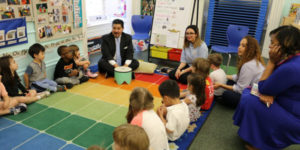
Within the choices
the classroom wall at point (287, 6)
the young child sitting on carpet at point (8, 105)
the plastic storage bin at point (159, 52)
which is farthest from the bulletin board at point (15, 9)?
the classroom wall at point (287, 6)

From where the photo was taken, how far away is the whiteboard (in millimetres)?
4820

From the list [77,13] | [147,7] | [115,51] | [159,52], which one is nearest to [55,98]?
[115,51]

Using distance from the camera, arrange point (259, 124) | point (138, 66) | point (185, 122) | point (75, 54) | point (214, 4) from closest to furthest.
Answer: point (259, 124) → point (185, 122) → point (75, 54) → point (138, 66) → point (214, 4)

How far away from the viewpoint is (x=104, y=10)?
250 inches

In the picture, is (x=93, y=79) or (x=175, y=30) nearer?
(x=93, y=79)

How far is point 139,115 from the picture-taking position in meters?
1.98


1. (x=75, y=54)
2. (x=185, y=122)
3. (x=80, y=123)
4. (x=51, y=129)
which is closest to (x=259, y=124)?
(x=185, y=122)

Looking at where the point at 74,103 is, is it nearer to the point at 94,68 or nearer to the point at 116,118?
the point at 116,118

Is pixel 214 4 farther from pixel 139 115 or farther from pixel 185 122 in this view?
pixel 139 115

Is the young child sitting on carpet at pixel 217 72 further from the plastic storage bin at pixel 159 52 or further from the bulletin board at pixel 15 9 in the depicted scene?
the bulletin board at pixel 15 9

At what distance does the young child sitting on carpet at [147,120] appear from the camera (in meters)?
1.94

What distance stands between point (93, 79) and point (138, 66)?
0.86 m

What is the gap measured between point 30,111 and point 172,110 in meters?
1.88

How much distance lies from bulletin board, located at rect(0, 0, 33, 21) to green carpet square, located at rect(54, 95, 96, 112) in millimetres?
1331
